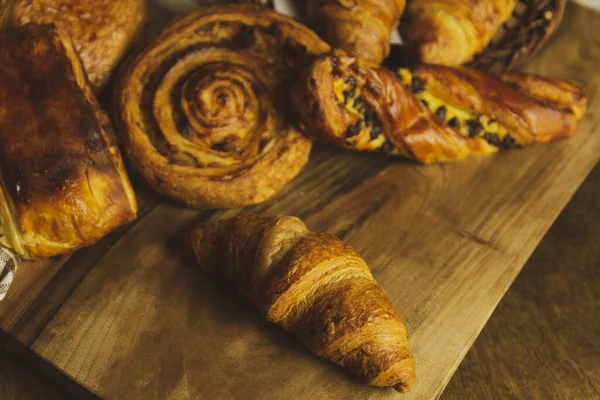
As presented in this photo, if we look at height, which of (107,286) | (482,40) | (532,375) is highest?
(482,40)

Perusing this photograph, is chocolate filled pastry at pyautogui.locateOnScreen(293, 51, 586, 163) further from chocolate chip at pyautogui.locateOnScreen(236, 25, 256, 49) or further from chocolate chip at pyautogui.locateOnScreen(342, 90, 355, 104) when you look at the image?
chocolate chip at pyautogui.locateOnScreen(236, 25, 256, 49)

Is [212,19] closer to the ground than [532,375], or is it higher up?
higher up

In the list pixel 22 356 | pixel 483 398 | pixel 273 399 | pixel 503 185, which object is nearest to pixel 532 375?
pixel 483 398

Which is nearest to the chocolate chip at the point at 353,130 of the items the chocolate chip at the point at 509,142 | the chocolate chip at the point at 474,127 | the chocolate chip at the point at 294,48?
the chocolate chip at the point at 294,48

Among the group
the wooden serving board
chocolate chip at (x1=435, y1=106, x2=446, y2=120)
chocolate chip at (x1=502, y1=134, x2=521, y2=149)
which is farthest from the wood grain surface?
chocolate chip at (x1=435, y1=106, x2=446, y2=120)

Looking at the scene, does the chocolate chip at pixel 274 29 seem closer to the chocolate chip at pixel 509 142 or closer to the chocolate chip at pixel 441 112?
the chocolate chip at pixel 441 112

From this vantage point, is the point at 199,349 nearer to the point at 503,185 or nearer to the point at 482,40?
the point at 503,185
